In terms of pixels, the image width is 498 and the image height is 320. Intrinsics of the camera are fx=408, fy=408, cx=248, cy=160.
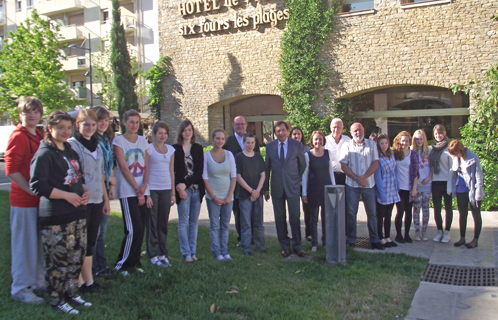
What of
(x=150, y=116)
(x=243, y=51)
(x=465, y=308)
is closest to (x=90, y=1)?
(x=150, y=116)

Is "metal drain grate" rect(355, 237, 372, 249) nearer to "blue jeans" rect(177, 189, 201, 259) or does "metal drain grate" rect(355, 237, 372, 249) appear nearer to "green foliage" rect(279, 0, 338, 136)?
"blue jeans" rect(177, 189, 201, 259)

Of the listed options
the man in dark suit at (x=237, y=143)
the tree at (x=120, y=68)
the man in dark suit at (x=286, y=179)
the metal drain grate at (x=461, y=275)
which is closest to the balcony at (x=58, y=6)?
the tree at (x=120, y=68)

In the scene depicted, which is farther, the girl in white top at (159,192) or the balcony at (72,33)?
the balcony at (72,33)

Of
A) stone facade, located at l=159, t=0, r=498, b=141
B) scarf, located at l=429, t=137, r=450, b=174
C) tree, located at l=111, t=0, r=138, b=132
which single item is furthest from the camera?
tree, located at l=111, t=0, r=138, b=132

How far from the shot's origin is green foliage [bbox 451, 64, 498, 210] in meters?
8.82

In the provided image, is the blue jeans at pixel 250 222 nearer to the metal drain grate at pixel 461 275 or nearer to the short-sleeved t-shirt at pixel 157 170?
the short-sleeved t-shirt at pixel 157 170

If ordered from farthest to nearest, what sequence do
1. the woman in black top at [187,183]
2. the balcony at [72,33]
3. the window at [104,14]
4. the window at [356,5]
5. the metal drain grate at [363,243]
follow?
the balcony at [72,33]
the window at [104,14]
the window at [356,5]
the metal drain grate at [363,243]
the woman in black top at [187,183]

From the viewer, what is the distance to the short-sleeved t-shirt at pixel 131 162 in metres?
4.64

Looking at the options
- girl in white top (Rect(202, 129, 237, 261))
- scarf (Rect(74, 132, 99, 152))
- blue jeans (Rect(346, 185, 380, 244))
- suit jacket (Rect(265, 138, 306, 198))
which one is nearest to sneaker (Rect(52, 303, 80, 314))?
scarf (Rect(74, 132, 99, 152))

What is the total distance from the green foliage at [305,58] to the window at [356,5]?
Answer: 379mm

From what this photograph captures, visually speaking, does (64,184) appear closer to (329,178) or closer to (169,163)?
(169,163)

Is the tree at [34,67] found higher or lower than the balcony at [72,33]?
lower

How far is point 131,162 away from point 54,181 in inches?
49.2

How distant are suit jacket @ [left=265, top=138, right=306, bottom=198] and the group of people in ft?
0.05
